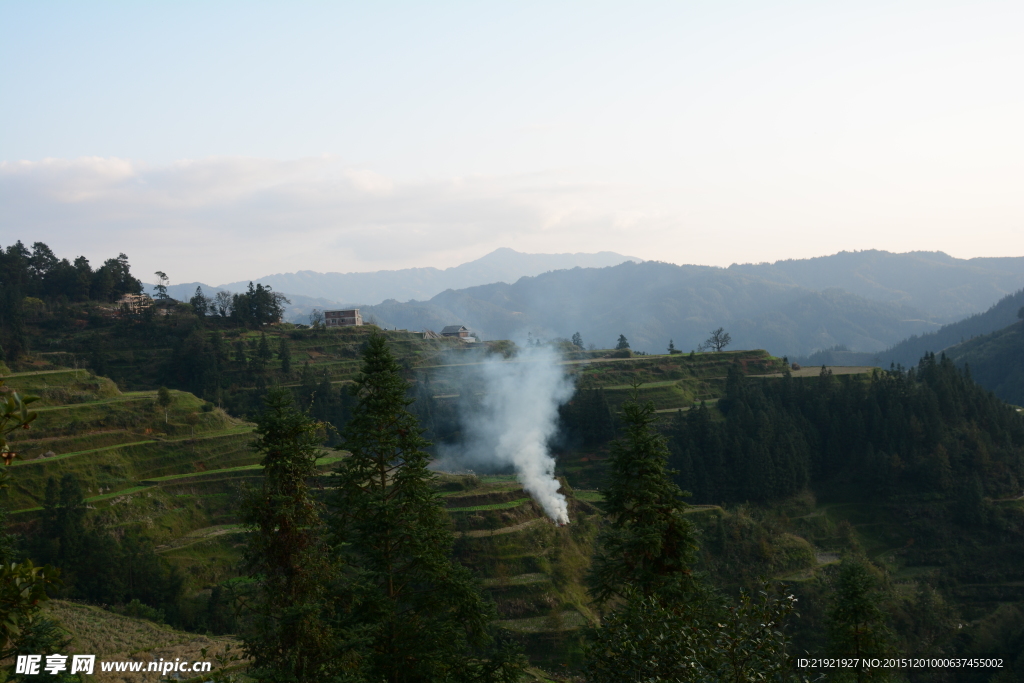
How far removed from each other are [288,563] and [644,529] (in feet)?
29.2

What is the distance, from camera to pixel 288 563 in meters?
14.6

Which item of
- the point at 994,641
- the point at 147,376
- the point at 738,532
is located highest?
the point at 147,376

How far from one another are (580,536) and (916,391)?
144 ft

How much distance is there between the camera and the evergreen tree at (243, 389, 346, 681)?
45.8 ft

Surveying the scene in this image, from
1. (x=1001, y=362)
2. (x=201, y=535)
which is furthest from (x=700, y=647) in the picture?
(x=1001, y=362)

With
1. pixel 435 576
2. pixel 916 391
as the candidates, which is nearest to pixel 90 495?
pixel 435 576

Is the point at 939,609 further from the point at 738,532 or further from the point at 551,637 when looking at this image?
the point at 551,637

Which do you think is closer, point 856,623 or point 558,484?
point 856,623

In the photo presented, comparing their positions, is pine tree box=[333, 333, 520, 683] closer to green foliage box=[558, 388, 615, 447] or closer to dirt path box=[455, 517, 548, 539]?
dirt path box=[455, 517, 548, 539]

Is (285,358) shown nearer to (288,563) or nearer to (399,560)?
(399,560)

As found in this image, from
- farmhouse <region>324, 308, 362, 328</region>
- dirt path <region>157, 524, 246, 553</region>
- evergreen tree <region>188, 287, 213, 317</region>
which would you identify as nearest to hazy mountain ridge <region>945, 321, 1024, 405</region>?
farmhouse <region>324, 308, 362, 328</region>

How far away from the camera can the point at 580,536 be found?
1487 inches

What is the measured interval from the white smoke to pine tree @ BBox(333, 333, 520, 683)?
72.8 ft

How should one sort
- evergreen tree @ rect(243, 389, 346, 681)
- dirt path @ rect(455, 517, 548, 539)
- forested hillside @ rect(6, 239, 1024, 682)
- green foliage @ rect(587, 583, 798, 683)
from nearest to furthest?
1. green foliage @ rect(587, 583, 798, 683)
2. evergreen tree @ rect(243, 389, 346, 681)
3. forested hillside @ rect(6, 239, 1024, 682)
4. dirt path @ rect(455, 517, 548, 539)
